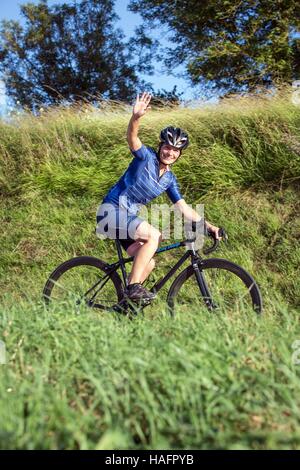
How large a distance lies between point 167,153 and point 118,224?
2.63ft

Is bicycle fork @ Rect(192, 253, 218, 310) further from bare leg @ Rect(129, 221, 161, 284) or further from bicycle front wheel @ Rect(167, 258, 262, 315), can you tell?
bare leg @ Rect(129, 221, 161, 284)

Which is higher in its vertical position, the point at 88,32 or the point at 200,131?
the point at 88,32

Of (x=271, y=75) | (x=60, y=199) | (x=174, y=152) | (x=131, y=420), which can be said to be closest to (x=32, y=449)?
(x=131, y=420)

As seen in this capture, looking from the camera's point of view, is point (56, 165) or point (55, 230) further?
point (56, 165)

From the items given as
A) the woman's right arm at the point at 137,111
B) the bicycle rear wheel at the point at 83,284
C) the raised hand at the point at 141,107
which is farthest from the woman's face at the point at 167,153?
the bicycle rear wheel at the point at 83,284

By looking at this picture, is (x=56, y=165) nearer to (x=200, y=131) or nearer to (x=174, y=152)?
(x=200, y=131)

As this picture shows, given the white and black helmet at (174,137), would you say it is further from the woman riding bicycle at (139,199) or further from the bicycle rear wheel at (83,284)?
the bicycle rear wheel at (83,284)

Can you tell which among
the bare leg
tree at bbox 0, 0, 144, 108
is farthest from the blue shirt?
tree at bbox 0, 0, 144, 108

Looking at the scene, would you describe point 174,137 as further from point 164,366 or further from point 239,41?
point 239,41

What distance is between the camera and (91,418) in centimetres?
234

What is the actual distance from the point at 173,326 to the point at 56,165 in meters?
6.71

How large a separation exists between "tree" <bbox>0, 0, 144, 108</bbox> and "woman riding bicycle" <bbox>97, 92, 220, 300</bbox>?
18.8m

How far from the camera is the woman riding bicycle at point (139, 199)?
4883 mm

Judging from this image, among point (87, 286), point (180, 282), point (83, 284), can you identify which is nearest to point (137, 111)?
point (180, 282)
